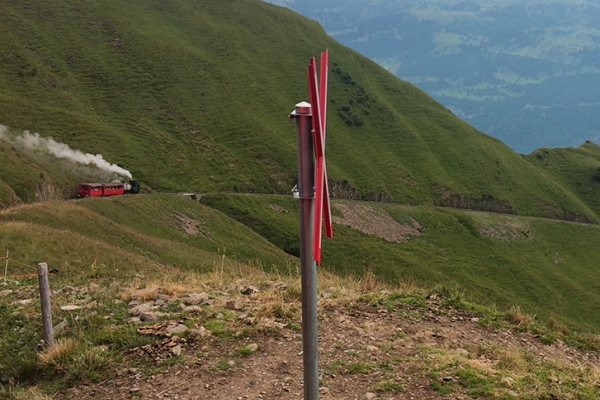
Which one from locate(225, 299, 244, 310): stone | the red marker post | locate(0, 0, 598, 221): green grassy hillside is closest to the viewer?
the red marker post

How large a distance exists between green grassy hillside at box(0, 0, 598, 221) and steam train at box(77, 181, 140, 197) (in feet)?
36.0

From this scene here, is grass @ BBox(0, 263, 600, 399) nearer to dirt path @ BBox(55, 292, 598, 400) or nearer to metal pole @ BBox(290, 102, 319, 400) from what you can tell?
dirt path @ BBox(55, 292, 598, 400)

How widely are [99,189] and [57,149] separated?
18.6 metres

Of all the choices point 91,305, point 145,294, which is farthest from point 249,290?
point 91,305

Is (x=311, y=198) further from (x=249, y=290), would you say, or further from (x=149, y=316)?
(x=249, y=290)

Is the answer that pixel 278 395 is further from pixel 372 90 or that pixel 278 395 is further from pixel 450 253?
pixel 372 90

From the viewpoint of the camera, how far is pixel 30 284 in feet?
51.5

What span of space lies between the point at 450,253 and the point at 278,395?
255 feet

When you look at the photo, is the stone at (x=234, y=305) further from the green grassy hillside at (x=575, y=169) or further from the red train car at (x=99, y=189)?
the green grassy hillside at (x=575, y=169)

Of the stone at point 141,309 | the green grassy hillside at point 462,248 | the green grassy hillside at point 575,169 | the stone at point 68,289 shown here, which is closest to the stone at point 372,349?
the stone at point 141,309

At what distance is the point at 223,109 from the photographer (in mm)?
105875

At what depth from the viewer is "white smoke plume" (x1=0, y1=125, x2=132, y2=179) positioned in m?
67.6

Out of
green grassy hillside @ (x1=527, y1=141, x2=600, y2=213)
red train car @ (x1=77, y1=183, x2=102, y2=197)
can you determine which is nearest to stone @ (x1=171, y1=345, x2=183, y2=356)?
red train car @ (x1=77, y1=183, x2=102, y2=197)

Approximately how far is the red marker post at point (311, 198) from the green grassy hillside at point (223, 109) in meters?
72.8
